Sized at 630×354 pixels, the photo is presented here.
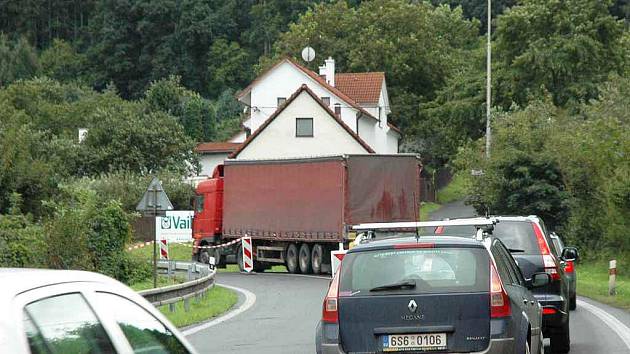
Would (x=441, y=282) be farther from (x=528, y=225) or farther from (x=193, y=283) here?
(x=193, y=283)

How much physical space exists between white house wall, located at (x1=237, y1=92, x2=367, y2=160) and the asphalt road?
110 feet

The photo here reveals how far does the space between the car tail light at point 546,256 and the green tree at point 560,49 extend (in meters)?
47.3

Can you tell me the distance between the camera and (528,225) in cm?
1611

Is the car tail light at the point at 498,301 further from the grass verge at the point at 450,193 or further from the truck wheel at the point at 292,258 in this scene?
the grass verge at the point at 450,193

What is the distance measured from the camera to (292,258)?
128ft

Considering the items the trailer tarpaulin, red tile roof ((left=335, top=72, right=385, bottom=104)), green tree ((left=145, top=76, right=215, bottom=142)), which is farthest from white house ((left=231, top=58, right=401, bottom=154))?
the trailer tarpaulin

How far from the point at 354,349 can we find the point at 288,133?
5473cm

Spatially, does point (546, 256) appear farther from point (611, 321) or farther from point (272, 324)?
point (272, 324)

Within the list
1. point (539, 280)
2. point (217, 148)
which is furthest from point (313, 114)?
point (539, 280)

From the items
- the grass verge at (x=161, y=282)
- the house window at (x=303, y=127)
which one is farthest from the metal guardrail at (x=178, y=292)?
the house window at (x=303, y=127)

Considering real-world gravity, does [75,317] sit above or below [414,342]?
above

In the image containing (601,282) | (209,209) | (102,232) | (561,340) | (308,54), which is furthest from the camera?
(308,54)

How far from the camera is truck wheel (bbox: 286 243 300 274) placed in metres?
38.8

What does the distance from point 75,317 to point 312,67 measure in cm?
8425
